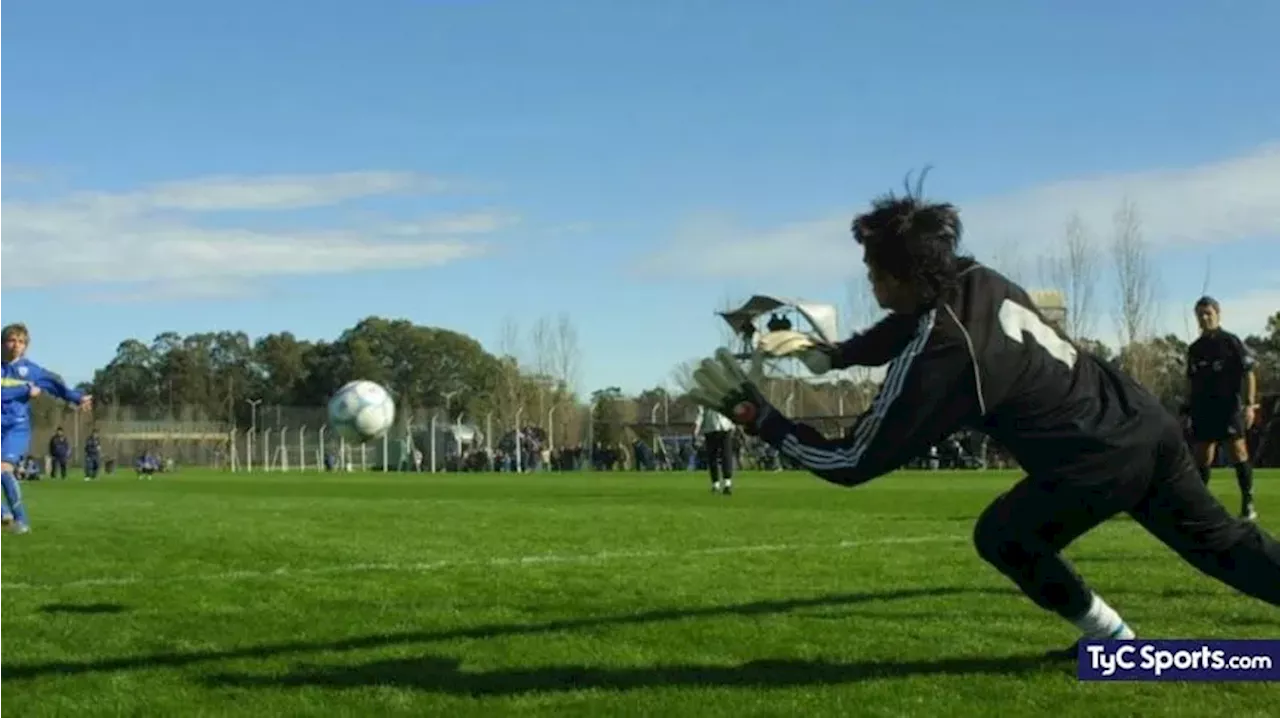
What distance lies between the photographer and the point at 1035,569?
221 inches

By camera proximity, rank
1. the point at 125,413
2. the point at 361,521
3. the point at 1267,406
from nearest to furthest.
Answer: the point at 361,521, the point at 1267,406, the point at 125,413

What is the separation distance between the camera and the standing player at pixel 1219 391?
14.8 m

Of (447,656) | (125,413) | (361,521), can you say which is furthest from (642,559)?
(125,413)

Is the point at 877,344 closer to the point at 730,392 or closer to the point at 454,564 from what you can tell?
the point at 730,392

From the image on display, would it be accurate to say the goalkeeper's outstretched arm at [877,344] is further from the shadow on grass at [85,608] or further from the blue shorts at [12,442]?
the blue shorts at [12,442]

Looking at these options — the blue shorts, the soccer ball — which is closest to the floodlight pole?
the soccer ball

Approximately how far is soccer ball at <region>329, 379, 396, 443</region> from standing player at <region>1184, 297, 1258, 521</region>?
32072 mm

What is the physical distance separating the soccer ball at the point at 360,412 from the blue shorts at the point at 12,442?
2901 cm

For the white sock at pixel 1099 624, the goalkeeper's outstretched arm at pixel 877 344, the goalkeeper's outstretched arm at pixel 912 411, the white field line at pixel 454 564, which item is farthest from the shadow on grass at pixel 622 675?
the white field line at pixel 454 564

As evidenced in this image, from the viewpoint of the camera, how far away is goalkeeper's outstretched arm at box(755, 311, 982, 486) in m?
5.05

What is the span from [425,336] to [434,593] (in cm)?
12012

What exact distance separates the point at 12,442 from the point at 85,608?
739 cm

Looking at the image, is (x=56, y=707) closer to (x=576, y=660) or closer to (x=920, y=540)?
(x=576, y=660)

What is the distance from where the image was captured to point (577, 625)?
288 inches
